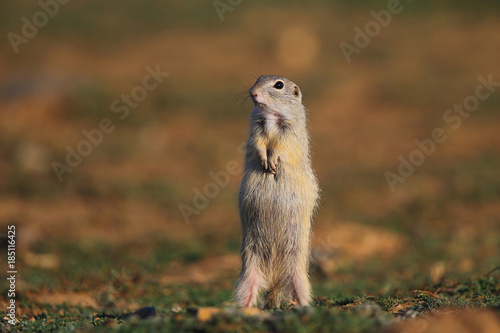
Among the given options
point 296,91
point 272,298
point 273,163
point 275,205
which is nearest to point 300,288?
point 272,298

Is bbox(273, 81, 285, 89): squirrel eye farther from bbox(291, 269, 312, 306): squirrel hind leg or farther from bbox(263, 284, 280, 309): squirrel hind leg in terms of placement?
bbox(263, 284, 280, 309): squirrel hind leg

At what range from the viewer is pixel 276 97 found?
618 cm

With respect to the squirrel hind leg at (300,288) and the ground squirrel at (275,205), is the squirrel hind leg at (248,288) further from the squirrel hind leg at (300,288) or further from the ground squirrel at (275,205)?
the squirrel hind leg at (300,288)

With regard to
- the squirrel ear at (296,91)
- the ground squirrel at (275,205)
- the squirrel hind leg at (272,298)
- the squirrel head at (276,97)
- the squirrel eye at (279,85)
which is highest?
the squirrel ear at (296,91)

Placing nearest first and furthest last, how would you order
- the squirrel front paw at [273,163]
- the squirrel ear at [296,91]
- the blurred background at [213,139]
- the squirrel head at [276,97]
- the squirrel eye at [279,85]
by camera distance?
the squirrel front paw at [273,163], the squirrel head at [276,97], the squirrel eye at [279,85], the squirrel ear at [296,91], the blurred background at [213,139]

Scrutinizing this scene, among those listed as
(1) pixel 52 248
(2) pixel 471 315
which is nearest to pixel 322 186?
(1) pixel 52 248

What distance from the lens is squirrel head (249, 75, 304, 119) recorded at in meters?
6.07

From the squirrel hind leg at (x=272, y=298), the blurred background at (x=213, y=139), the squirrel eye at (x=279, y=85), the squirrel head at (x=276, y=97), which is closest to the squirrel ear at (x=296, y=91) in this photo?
the squirrel head at (x=276, y=97)

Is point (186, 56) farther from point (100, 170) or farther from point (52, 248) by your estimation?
point (52, 248)

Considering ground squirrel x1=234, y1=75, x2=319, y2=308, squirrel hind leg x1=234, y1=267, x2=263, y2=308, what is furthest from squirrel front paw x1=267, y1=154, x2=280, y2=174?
squirrel hind leg x1=234, y1=267, x2=263, y2=308

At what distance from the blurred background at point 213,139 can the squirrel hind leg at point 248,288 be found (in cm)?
163

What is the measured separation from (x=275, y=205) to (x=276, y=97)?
3.85 ft

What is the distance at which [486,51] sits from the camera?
21.6 meters

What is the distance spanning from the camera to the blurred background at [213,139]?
945cm
